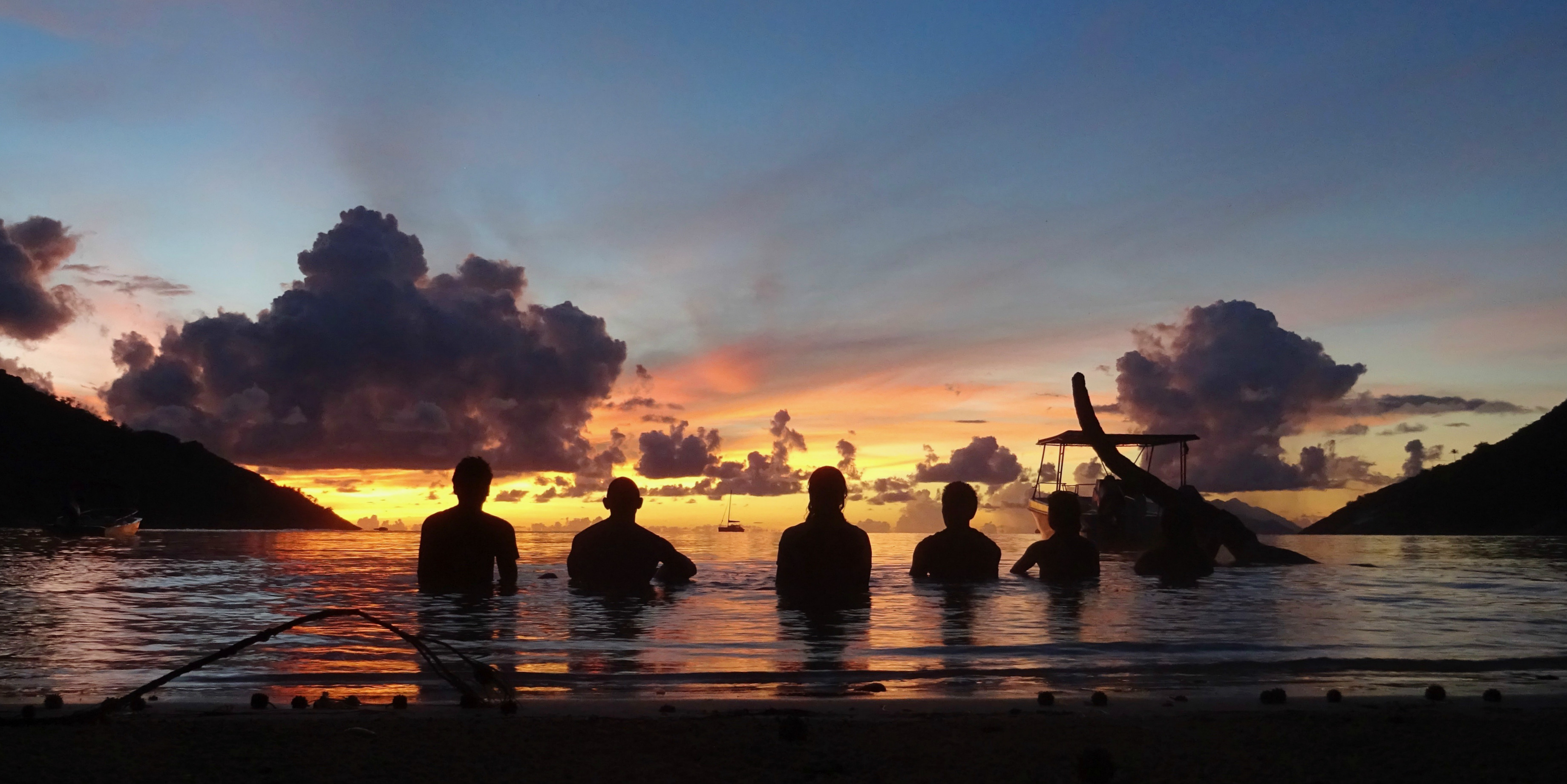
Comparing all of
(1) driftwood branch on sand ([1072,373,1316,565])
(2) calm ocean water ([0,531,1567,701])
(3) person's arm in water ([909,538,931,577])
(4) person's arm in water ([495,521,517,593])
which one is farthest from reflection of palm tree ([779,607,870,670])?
(1) driftwood branch on sand ([1072,373,1316,565])

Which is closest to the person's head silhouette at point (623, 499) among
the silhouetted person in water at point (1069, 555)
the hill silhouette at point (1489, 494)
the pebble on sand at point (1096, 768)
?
the silhouetted person in water at point (1069, 555)

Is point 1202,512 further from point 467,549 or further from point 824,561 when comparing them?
point 467,549

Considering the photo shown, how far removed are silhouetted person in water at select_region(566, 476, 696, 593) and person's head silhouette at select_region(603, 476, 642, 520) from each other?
7 cm

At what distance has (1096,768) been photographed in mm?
3555

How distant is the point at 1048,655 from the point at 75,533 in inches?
2154

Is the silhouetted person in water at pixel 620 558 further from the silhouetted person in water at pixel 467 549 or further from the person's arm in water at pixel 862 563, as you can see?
the person's arm in water at pixel 862 563

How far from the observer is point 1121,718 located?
4.73 meters

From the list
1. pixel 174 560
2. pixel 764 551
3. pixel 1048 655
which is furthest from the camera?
pixel 764 551

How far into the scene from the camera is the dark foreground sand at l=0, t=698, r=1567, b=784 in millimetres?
3658

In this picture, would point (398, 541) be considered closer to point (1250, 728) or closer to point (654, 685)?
point (654, 685)

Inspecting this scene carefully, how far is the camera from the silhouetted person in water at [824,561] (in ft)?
40.4

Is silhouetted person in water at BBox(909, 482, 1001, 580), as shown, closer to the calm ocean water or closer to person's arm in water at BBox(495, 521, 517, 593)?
the calm ocean water

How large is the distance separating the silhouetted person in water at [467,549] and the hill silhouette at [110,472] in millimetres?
95885

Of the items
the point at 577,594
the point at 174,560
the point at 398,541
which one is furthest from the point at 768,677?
the point at 398,541
